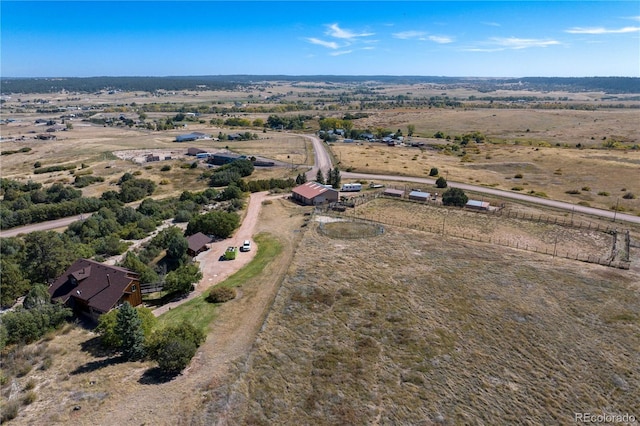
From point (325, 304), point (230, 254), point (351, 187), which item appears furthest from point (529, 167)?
point (325, 304)

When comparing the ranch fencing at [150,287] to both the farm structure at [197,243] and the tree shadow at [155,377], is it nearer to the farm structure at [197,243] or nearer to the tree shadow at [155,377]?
the farm structure at [197,243]

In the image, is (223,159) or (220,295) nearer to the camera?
(220,295)

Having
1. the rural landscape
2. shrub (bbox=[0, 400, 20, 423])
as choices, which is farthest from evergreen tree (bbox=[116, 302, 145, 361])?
shrub (bbox=[0, 400, 20, 423])

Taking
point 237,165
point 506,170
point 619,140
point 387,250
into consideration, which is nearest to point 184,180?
point 237,165

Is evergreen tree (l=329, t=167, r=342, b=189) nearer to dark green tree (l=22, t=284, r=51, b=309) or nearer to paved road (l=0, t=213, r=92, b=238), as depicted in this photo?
paved road (l=0, t=213, r=92, b=238)

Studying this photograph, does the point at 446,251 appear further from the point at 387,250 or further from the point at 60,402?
the point at 60,402

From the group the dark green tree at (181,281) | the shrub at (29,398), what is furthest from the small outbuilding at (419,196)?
the shrub at (29,398)

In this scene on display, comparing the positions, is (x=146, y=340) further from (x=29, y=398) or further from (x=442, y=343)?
(x=442, y=343)
